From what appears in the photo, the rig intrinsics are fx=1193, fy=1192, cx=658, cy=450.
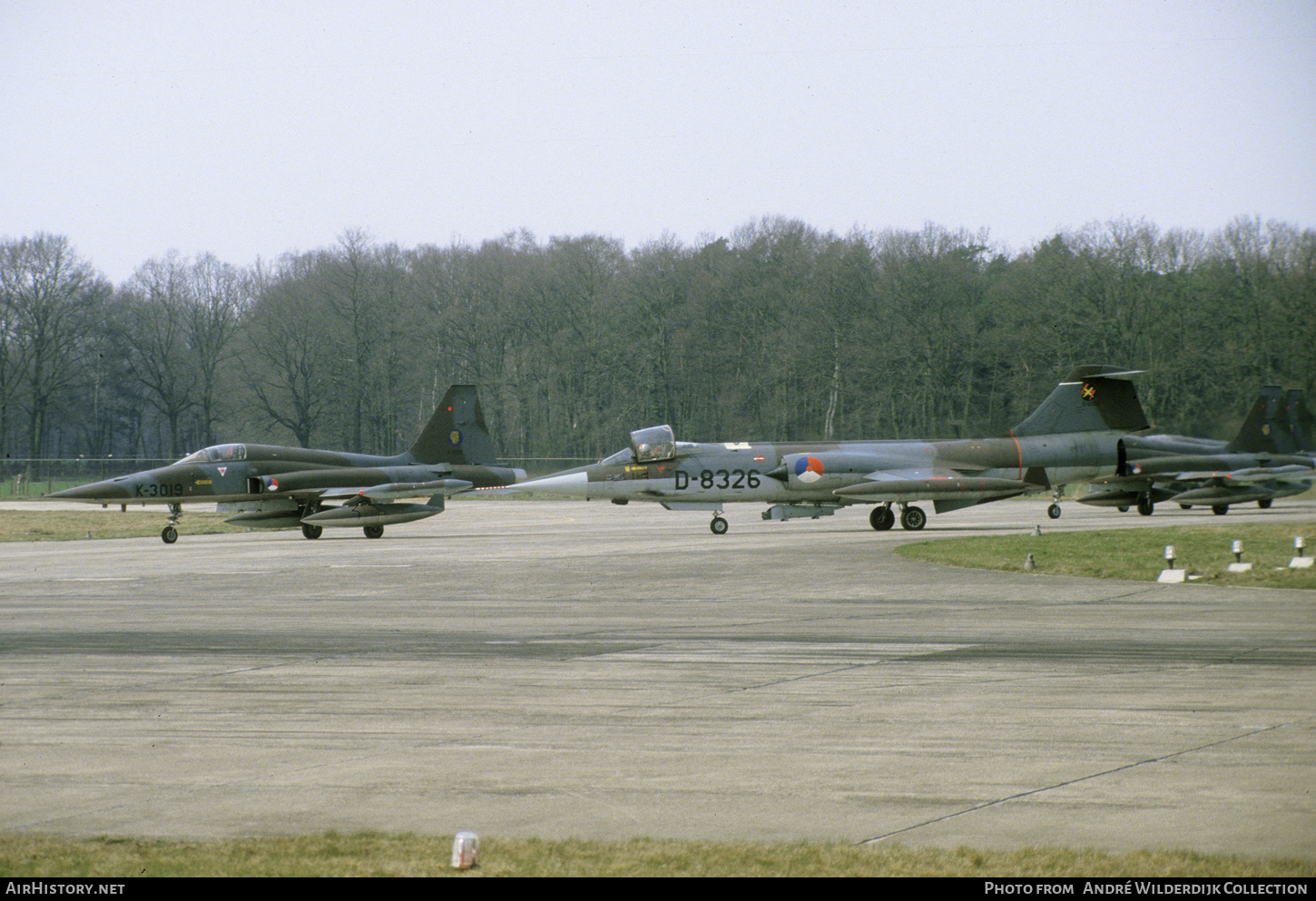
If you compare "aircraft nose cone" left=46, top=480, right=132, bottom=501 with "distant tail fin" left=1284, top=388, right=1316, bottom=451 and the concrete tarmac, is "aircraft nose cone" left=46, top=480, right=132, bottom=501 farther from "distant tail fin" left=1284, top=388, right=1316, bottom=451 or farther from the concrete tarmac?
"distant tail fin" left=1284, top=388, right=1316, bottom=451

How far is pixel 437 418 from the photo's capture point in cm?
3391

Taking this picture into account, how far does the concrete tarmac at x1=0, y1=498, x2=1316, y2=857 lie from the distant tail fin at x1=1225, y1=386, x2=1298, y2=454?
12342 millimetres

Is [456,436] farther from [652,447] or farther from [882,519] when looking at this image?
[882,519]

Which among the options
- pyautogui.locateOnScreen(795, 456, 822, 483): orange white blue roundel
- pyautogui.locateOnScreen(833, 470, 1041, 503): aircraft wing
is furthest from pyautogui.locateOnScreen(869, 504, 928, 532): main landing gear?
pyautogui.locateOnScreen(795, 456, 822, 483): orange white blue roundel

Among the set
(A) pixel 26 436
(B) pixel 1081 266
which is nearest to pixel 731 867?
(B) pixel 1081 266

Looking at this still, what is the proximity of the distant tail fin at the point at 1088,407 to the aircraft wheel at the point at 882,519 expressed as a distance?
4392 mm

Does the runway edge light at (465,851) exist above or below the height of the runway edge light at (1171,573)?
above

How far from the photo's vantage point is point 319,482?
104 ft

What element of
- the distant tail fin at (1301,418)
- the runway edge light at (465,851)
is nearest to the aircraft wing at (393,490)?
the distant tail fin at (1301,418)

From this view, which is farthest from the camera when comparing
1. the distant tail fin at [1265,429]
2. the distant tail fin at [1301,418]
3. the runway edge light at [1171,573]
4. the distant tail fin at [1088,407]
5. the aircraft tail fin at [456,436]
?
the aircraft tail fin at [456,436]

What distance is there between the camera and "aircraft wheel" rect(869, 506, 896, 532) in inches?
1230

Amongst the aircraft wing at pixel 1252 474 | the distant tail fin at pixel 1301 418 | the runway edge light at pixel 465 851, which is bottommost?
the runway edge light at pixel 465 851

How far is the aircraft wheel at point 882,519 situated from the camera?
3125 centimetres

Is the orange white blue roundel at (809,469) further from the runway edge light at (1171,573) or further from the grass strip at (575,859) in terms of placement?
the grass strip at (575,859)
